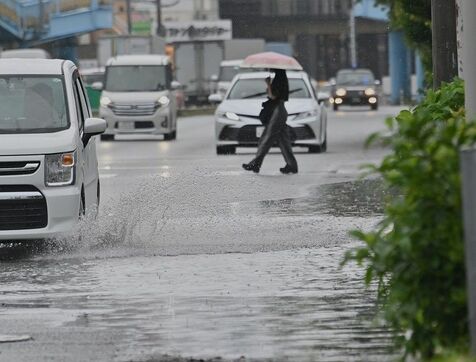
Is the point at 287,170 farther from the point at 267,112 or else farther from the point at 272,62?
the point at 272,62

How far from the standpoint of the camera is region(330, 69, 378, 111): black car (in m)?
69.2

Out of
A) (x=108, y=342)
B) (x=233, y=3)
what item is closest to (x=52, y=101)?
(x=108, y=342)

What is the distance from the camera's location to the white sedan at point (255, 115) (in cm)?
3066

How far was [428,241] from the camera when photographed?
22.8ft

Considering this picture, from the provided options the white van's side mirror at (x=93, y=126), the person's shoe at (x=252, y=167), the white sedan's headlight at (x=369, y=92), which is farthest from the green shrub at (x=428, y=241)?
the white sedan's headlight at (x=369, y=92)

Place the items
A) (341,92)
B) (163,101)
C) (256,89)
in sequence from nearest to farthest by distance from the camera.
A: 1. (256,89)
2. (163,101)
3. (341,92)

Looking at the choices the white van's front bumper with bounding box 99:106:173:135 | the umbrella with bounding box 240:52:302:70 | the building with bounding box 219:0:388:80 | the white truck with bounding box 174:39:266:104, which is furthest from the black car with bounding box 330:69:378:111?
the building with bounding box 219:0:388:80

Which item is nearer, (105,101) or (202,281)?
(202,281)

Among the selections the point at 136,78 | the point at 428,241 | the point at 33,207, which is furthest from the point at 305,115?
the point at 428,241

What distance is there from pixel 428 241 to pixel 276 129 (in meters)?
19.0

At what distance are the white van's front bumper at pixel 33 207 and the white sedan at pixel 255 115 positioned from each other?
51.5ft

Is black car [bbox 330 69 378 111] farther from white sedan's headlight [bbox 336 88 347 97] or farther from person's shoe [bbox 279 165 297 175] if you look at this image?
person's shoe [bbox 279 165 297 175]

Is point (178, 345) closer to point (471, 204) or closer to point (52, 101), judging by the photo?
point (471, 204)

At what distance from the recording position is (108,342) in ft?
30.0
